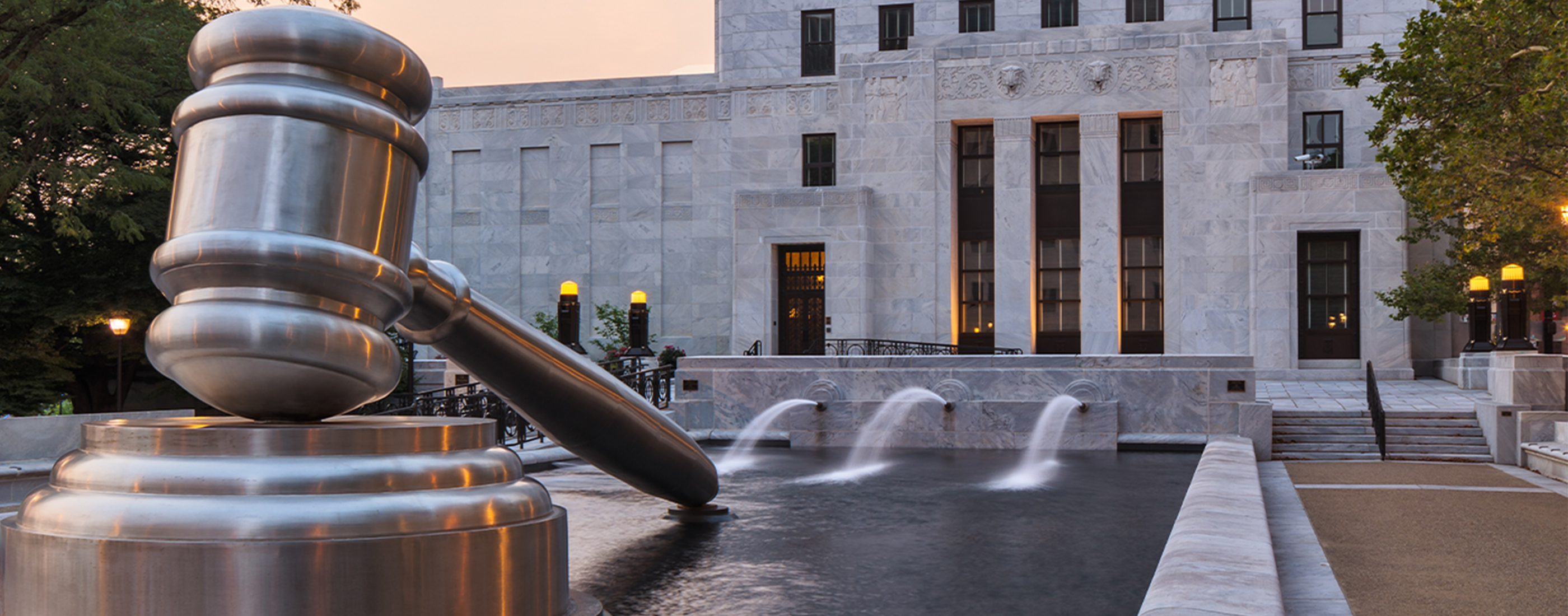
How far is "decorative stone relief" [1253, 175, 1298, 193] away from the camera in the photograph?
29625 millimetres

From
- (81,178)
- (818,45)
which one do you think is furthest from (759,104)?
(81,178)

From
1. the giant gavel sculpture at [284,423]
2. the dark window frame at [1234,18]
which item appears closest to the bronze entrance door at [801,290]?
the dark window frame at [1234,18]

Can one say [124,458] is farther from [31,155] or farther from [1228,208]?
[1228,208]

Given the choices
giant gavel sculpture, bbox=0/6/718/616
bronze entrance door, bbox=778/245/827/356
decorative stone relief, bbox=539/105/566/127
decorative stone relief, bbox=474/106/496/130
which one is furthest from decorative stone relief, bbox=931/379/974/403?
decorative stone relief, bbox=474/106/496/130

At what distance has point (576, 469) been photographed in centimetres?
1098

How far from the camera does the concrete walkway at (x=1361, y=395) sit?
1927cm

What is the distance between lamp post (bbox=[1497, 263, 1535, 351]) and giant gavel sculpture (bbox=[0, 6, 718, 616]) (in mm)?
20894

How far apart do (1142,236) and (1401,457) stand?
56.6 feet

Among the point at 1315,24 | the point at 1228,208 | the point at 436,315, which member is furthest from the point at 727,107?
the point at 436,315

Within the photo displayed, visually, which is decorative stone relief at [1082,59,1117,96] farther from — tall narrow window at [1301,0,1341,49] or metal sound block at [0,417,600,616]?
metal sound block at [0,417,600,616]

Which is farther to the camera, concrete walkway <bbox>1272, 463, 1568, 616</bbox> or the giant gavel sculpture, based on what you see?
concrete walkway <bbox>1272, 463, 1568, 616</bbox>

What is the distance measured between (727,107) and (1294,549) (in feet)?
96.8

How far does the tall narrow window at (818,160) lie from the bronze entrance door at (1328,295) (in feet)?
44.3

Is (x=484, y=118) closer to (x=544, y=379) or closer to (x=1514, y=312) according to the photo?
(x=1514, y=312)
